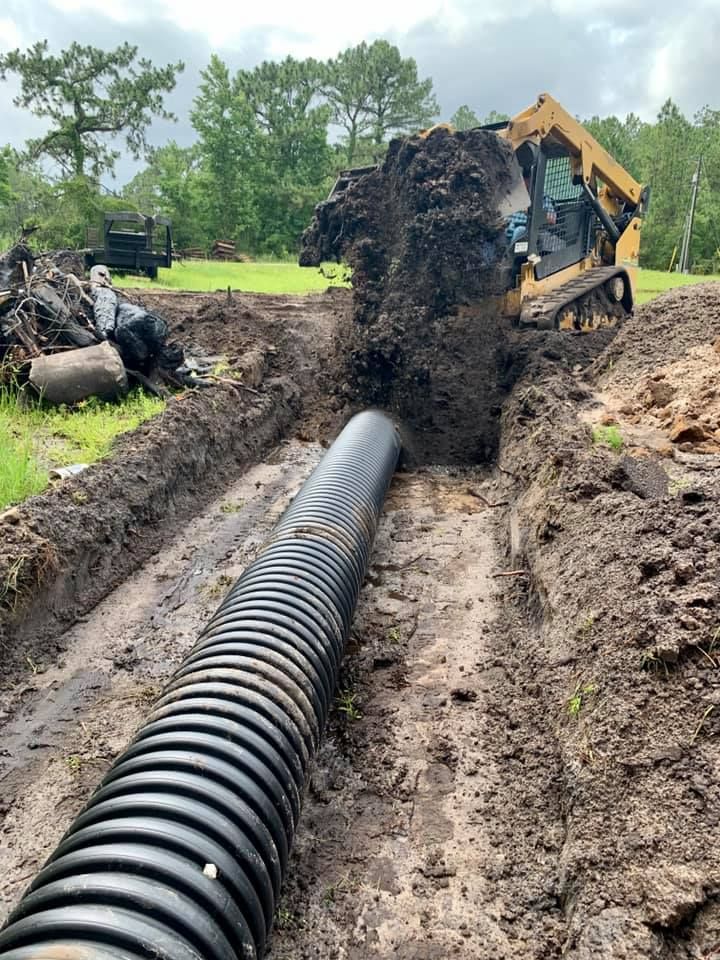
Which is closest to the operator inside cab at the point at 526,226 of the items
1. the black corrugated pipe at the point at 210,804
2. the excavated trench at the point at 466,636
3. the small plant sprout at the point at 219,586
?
the excavated trench at the point at 466,636

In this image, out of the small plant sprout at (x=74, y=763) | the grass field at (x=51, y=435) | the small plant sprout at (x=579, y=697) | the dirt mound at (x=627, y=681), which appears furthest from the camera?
the grass field at (x=51, y=435)

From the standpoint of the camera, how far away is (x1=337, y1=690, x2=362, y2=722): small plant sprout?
365 cm

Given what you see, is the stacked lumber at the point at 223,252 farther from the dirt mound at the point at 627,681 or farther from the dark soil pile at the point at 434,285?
the dirt mound at the point at 627,681

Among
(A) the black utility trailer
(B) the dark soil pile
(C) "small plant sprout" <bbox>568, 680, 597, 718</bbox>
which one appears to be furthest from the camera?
(A) the black utility trailer

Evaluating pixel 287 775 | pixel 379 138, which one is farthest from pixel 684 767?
pixel 379 138

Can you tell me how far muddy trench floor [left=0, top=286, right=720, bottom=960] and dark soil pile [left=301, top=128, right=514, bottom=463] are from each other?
2296 millimetres

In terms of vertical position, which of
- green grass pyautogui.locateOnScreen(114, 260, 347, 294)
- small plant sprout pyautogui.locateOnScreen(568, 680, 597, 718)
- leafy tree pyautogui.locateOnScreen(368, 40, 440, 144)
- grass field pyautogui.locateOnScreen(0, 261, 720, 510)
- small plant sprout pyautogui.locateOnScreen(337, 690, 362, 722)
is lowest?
small plant sprout pyautogui.locateOnScreen(337, 690, 362, 722)

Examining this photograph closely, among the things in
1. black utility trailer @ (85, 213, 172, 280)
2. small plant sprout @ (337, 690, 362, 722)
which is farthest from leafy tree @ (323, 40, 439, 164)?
small plant sprout @ (337, 690, 362, 722)

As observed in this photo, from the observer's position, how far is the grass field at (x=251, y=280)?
16.9 m

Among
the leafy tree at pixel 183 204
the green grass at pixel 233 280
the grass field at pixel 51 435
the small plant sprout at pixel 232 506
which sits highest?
the leafy tree at pixel 183 204

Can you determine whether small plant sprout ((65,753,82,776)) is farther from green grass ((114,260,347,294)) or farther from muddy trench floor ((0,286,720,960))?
green grass ((114,260,347,294))

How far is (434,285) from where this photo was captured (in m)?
7.95

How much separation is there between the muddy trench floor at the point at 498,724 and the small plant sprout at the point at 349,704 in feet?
0.06

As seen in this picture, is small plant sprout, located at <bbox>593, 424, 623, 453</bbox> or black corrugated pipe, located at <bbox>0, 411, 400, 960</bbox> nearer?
black corrugated pipe, located at <bbox>0, 411, 400, 960</bbox>
